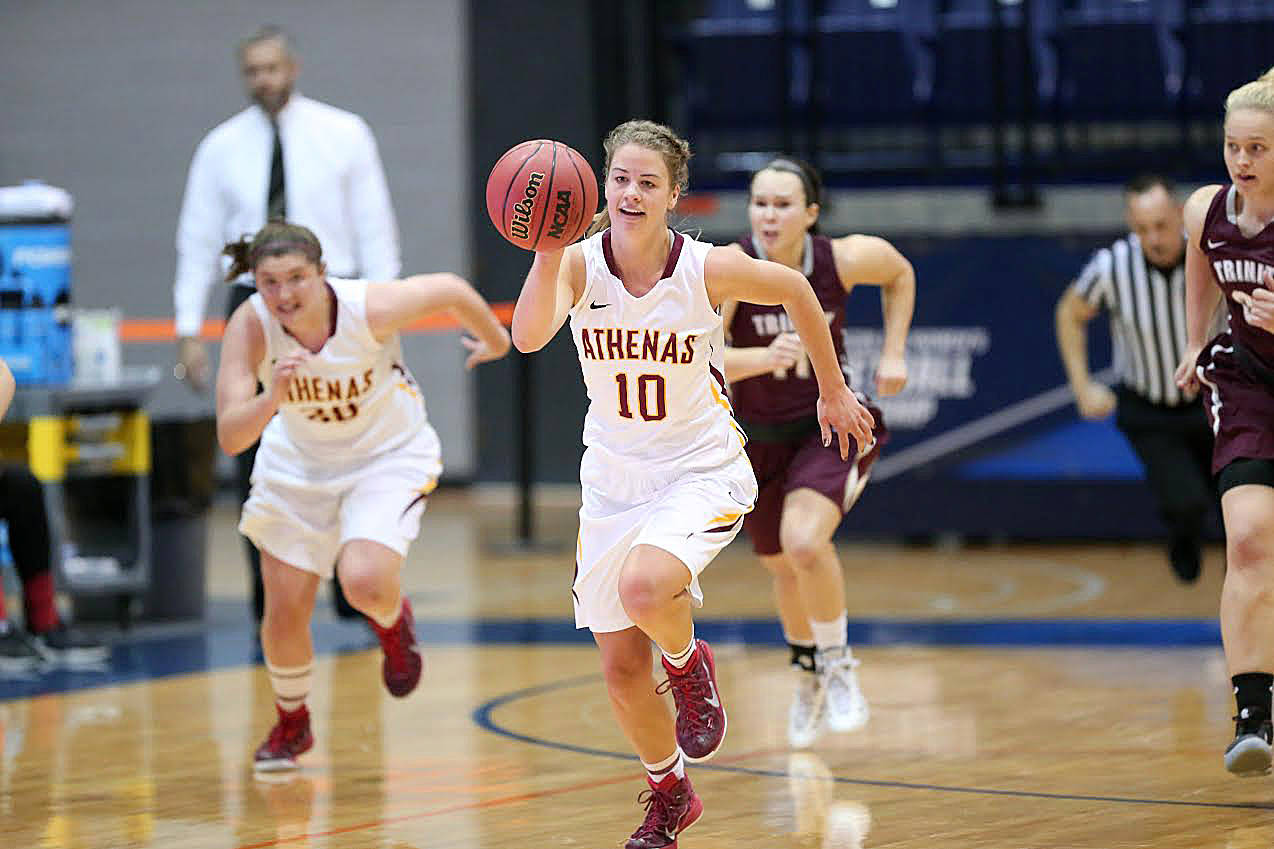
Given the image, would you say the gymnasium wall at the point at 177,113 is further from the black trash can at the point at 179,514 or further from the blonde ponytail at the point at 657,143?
the blonde ponytail at the point at 657,143

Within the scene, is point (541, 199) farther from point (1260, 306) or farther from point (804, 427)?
point (804, 427)

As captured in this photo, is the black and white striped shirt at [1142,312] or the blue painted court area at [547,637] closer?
the blue painted court area at [547,637]

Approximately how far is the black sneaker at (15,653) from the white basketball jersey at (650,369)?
3854 mm

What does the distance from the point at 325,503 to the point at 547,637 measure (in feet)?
8.52

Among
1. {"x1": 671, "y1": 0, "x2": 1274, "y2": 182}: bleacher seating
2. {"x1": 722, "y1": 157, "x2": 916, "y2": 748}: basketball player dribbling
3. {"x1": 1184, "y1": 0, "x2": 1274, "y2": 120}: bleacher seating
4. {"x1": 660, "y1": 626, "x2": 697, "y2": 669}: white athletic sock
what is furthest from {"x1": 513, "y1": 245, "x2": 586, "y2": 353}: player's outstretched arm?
{"x1": 1184, "y1": 0, "x2": 1274, "y2": 120}: bleacher seating

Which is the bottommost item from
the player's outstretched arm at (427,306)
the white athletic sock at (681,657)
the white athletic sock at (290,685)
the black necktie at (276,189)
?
the white athletic sock at (290,685)

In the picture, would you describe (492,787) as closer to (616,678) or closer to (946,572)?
(616,678)

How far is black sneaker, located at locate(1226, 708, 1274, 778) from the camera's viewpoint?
4.69 meters

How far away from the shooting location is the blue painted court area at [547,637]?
7797 millimetres

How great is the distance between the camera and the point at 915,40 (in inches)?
462

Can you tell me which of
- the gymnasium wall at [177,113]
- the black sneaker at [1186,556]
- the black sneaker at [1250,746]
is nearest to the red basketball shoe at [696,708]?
the black sneaker at [1250,746]

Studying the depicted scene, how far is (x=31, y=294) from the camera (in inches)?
322

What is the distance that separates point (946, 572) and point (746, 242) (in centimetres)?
436

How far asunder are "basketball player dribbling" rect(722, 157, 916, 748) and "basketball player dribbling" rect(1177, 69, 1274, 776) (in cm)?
106
